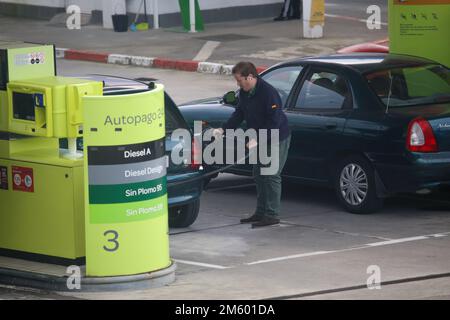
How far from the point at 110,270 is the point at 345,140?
12.7 feet

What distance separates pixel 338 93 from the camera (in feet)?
42.4

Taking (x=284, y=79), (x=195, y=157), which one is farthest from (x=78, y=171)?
(x=284, y=79)

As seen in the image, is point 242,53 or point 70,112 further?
point 242,53

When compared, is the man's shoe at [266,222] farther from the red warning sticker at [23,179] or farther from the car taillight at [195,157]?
the red warning sticker at [23,179]

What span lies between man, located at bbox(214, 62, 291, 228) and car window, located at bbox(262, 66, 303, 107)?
47.9 inches

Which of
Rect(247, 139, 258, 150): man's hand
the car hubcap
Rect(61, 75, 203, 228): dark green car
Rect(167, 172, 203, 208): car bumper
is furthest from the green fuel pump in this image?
the car hubcap

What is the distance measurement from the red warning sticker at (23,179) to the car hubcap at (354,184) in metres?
3.85

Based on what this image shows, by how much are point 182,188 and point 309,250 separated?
4.65 feet

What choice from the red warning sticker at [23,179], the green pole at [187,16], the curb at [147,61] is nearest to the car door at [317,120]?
the red warning sticker at [23,179]

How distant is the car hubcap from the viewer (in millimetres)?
12500
